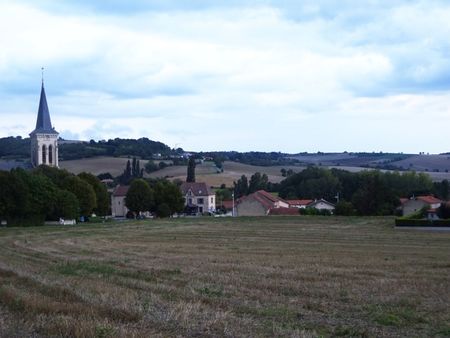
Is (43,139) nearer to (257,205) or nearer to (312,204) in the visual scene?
(257,205)

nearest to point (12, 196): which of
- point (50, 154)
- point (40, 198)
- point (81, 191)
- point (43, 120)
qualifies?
point (40, 198)

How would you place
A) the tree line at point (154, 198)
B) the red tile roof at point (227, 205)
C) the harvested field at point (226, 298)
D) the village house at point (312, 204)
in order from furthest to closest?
1. the red tile roof at point (227, 205)
2. the village house at point (312, 204)
3. the tree line at point (154, 198)
4. the harvested field at point (226, 298)

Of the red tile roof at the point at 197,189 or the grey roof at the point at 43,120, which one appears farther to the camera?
the grey roof at the point at 43,120

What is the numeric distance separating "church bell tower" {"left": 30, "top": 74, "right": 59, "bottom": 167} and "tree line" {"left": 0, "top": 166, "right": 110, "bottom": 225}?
62690mm

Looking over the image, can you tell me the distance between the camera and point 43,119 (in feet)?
557

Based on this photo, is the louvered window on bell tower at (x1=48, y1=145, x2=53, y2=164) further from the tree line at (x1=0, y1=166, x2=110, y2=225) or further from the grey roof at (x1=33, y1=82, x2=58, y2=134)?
the tree line at (x1=0, y1=166, x2=110, y2=225)

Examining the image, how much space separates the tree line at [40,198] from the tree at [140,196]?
13635 millimetres

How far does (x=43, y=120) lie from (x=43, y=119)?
0.36 m

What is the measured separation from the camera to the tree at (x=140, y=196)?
118 meters

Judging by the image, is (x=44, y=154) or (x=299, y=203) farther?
(x=44, y=154)

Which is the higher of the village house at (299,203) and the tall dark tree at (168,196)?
the tall dark tree at (168,196)

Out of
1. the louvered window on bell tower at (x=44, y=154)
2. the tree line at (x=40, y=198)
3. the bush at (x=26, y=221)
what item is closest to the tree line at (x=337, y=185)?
the louvered window on bell tower at (x=44, y=154)

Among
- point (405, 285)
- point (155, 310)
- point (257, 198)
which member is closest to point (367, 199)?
point (257, 198)

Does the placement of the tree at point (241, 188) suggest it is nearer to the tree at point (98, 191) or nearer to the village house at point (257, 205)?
the village house at point (257, 205)
